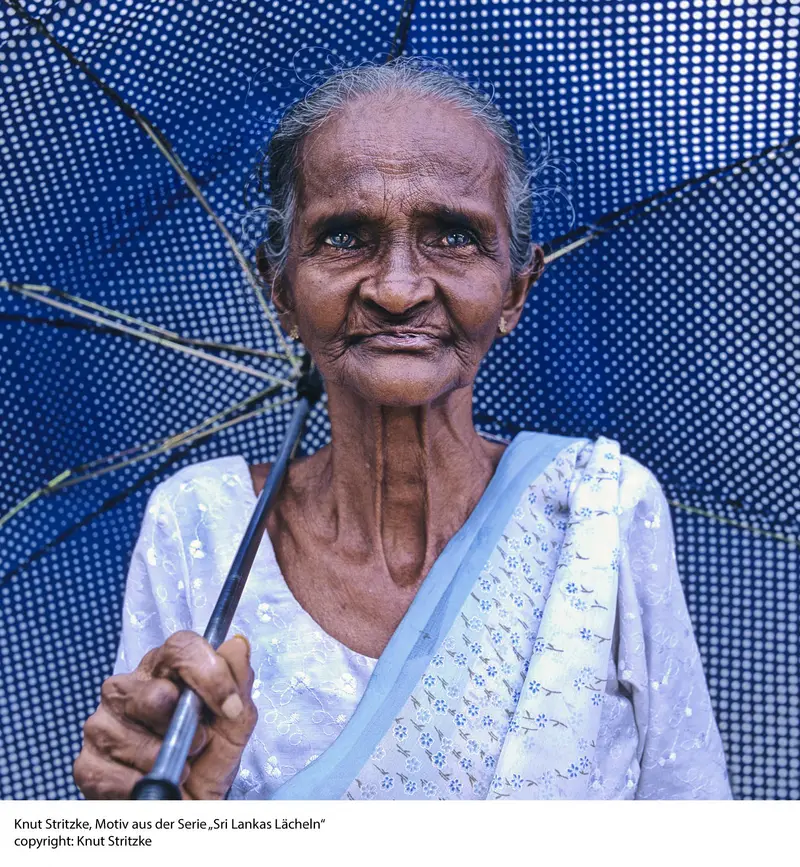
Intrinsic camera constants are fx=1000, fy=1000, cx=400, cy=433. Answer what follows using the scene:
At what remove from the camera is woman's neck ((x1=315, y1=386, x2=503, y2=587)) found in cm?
194

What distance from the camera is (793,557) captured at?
2039 mm

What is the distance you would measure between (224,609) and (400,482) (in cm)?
51

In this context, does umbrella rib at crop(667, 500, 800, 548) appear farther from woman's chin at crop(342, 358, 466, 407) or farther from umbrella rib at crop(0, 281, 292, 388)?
umbrella rib at crop(0, 281, 292, 388)

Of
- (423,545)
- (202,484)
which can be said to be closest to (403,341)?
(423,545)

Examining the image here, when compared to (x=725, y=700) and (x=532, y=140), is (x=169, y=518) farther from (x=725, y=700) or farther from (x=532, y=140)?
(x=725, y=700)

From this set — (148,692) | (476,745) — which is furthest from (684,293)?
(148,692)

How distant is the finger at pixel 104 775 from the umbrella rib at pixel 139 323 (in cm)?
91

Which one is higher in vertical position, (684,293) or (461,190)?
(461,190)

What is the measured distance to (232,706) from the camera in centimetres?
144

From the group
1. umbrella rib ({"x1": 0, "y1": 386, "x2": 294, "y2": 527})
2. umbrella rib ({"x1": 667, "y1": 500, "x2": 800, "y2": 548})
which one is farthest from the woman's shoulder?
umbrella rib ({"x1": 667, "y1": 500, "x2": 800, "y2": 548})

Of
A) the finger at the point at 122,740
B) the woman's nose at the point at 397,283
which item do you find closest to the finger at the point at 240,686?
the finger at the point at 122,740

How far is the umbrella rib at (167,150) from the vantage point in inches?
75.0

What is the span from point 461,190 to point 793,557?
1006 millimetres

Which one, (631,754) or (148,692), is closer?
(148,692)
